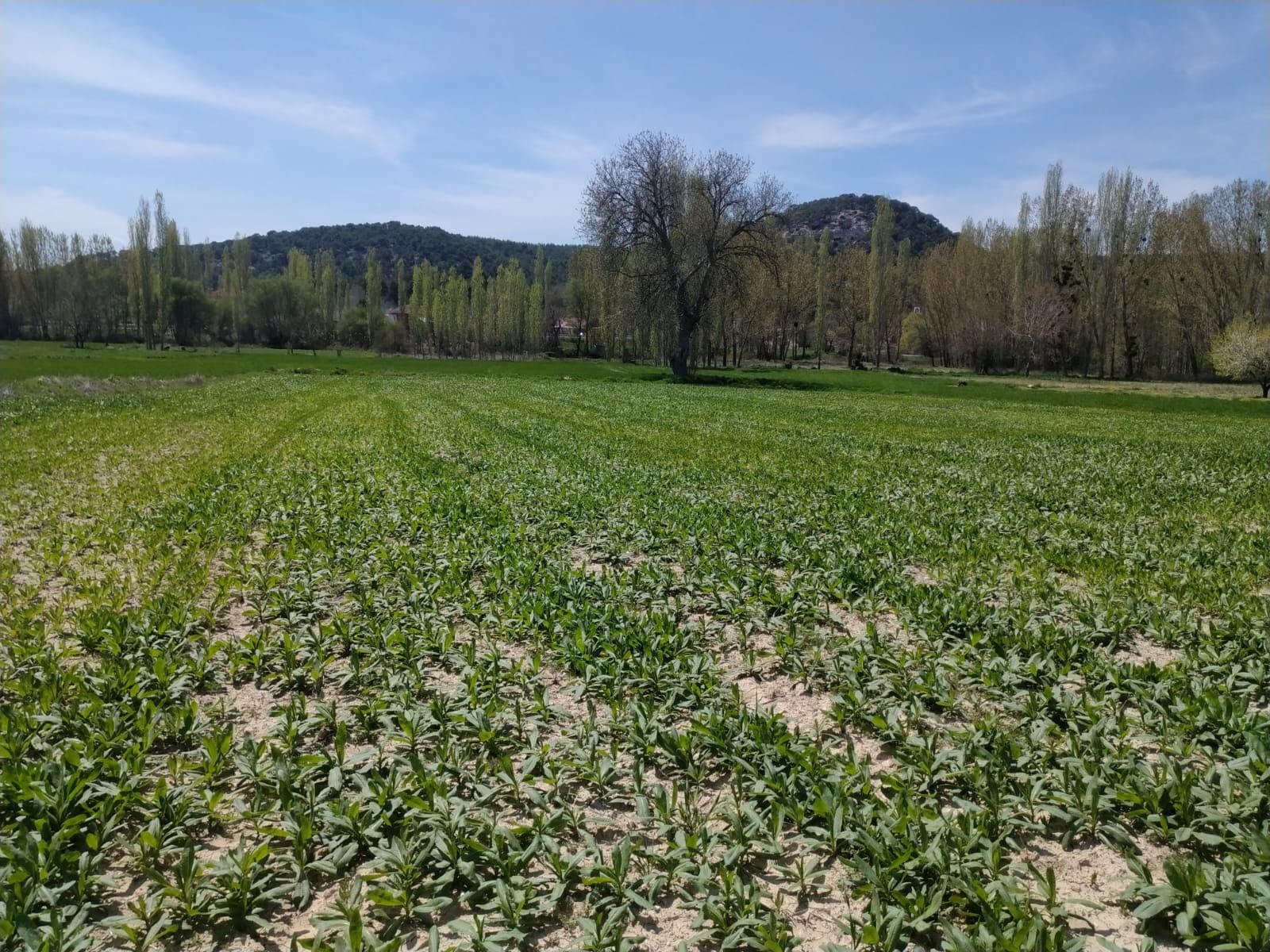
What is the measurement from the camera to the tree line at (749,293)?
52875mm

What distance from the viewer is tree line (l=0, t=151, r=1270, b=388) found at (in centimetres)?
5288

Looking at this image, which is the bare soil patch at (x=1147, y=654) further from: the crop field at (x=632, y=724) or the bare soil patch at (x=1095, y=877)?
the bare soil patch at (x=1095, y=877)

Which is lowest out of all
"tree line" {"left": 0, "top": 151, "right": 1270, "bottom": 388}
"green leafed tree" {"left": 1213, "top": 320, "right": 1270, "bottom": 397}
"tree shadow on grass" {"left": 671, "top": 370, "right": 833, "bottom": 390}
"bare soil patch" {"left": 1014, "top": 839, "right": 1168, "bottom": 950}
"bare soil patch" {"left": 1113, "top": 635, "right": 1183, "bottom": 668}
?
"bare soil patch" {"left": 1014, "top": 839, "right": 1168, "bottom": 950}

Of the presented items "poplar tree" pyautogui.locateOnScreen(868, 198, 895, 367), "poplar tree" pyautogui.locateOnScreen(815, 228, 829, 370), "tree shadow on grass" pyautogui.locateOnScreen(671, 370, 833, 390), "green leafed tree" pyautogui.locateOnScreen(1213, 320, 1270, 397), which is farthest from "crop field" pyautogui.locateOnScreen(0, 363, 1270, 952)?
"poplar tree" pyautogui.locateOnScreen(868, 198, 895, 367)

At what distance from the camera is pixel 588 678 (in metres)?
4.86

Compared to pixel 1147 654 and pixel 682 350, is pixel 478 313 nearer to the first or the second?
pixel 682 350

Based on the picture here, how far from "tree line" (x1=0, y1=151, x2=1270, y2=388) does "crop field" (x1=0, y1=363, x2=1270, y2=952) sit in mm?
46309

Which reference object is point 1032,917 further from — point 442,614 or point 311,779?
point 442,614

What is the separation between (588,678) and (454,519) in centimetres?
505

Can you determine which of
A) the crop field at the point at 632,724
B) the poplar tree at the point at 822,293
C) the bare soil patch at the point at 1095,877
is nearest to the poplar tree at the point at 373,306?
the poplar tree at the point at 822,293

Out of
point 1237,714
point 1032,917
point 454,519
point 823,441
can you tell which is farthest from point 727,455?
point 1032,917

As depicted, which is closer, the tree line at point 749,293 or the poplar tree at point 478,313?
the tree line at point 749,293

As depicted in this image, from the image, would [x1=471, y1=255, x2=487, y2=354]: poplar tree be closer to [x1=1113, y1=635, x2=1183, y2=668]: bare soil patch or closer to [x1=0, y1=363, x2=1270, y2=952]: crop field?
[x1=0, y1=363, x2=1270, y2=952]: crop field

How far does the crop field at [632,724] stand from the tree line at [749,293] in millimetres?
46309
